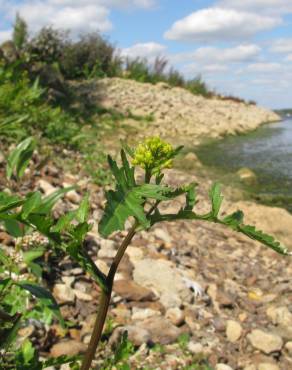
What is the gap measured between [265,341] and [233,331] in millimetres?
193

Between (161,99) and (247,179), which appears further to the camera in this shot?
(161,99)

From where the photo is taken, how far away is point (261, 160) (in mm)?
9836

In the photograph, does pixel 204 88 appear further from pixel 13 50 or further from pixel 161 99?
pixel 13 50

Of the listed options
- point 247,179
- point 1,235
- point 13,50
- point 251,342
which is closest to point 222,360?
point 251,342

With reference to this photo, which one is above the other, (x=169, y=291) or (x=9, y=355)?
(x=9, y=355)

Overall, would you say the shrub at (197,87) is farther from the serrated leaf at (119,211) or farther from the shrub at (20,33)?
the serrated leaf at (119,211)

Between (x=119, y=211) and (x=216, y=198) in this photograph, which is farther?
(x=216, y=198)

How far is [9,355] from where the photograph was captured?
2.15m

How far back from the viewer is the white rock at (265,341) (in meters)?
2.97

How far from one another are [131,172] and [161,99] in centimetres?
1279

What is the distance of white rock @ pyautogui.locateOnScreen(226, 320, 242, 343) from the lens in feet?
9.91

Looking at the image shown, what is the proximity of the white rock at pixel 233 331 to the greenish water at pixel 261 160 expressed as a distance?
3832mm

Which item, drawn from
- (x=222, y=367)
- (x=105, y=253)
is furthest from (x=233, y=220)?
(x=105, y=253)

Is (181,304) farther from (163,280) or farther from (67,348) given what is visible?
(67,348)
